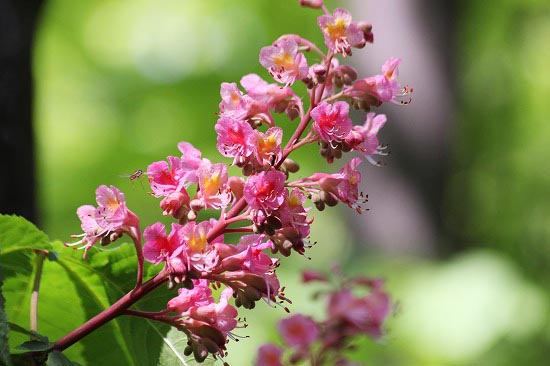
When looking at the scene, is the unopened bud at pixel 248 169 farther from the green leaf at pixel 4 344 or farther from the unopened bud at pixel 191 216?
the green leaf at pixel 4 344

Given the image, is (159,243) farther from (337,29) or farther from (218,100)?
(218,100)

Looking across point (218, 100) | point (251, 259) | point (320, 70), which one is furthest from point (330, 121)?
point (218, 100)

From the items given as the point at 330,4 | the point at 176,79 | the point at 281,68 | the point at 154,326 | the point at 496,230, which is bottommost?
the point at 496,230

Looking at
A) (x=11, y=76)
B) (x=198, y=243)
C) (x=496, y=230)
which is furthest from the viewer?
(x=496, y=230)

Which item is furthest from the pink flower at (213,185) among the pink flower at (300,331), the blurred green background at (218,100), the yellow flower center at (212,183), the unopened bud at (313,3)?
the blurred green background at (218,100)

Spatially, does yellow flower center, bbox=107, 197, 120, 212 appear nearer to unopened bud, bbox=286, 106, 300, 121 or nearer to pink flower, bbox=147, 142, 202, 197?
pink flower, bbox=147, 142, 202, 197

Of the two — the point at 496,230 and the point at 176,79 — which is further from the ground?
the point at 176,79

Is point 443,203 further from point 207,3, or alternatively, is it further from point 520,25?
point 207,3

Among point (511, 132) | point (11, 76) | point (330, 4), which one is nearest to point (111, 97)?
point (330, 4)
